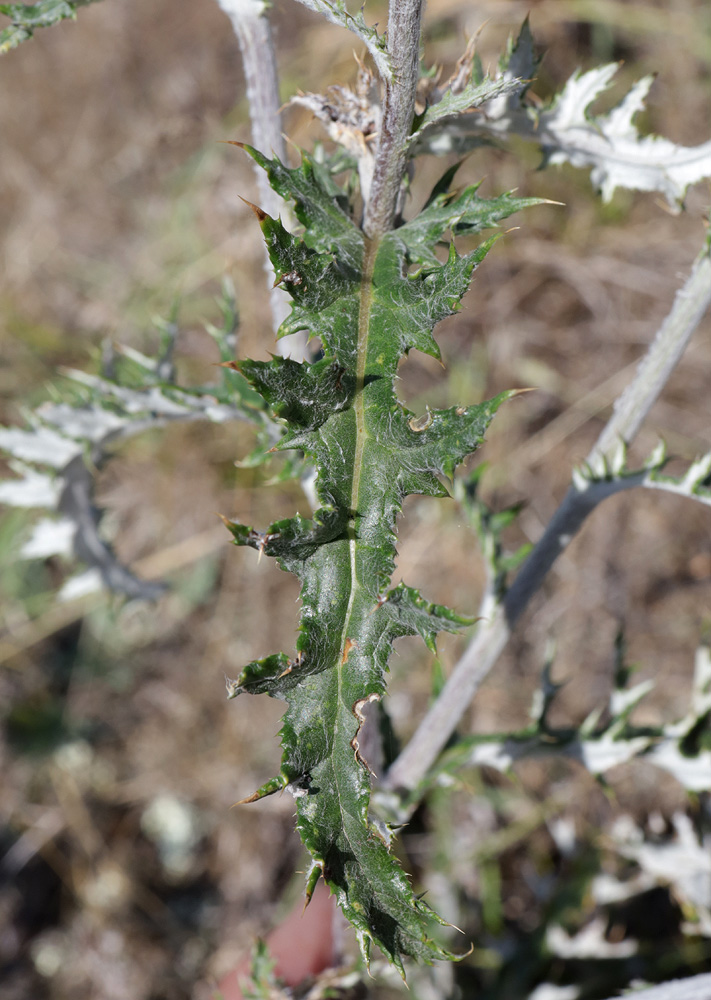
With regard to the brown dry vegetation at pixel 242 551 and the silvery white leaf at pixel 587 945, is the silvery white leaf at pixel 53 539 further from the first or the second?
the silvery white leaf at pixel 587 945

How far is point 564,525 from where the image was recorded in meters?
1.74

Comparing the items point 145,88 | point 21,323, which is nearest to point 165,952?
point 21,323

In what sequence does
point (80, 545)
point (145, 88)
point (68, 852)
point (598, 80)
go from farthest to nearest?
point (145, 88) → point (68, 852) → point (80, 545) → point (598, 80)

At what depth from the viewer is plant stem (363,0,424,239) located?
1.12m

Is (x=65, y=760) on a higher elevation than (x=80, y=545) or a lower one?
lower

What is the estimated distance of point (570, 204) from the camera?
4555 mm

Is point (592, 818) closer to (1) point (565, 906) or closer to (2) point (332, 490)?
(1) point (565, 906)

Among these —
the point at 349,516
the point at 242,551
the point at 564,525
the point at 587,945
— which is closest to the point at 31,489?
the point at 349,516

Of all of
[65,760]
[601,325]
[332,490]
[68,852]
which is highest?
[332,490]

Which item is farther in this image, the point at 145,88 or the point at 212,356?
the point at 145,88

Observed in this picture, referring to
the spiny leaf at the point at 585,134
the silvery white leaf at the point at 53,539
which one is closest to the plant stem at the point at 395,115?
the spiny leaf at the point at 585,134

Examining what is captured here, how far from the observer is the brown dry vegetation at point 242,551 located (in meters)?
3.71

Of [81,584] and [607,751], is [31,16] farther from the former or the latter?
[607,751]

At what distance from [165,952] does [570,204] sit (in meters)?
4.66
